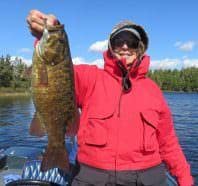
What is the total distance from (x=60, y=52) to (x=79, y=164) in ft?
4.03

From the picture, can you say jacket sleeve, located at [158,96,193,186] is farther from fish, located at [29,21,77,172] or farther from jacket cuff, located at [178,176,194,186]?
fish, located at [29,21,77,172]

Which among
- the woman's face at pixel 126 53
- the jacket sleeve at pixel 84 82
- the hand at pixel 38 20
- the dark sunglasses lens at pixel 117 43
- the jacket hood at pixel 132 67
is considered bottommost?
the jacket sleeve at pixel 84 82

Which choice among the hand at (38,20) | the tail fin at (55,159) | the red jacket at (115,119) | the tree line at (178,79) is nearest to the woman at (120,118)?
the red jacket at (115,119)

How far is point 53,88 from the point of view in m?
3.04

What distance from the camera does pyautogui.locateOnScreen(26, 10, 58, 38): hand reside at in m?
2.96

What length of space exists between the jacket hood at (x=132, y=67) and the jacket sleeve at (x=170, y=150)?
378 mm

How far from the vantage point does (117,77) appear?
3967 mm

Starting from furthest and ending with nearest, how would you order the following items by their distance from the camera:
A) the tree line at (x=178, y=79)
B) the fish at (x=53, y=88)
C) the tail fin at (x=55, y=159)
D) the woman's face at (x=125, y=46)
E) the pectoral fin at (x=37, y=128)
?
the tree line at (x=178, y=79), the woman's face at (x=125, y=46), the tail fin at (x=55, y=159), the pectoral fin at (x=37, y=128), the fish at (x=53, y=88)

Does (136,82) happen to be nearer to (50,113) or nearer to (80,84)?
(80,84)

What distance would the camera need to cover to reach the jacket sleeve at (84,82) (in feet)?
12.5

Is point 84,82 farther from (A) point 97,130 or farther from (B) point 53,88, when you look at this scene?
(B) point 53,88

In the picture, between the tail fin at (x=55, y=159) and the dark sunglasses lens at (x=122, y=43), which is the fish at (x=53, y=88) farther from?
the dark sunglasses lens at (x=122, y=43)

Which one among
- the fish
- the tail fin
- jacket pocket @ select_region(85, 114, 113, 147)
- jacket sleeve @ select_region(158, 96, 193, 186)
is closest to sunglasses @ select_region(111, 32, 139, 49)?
jacket sleeve @ select_region(158, 96, 193, 186)

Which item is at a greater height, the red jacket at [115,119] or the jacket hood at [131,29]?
the jacket hood at [131,29]
